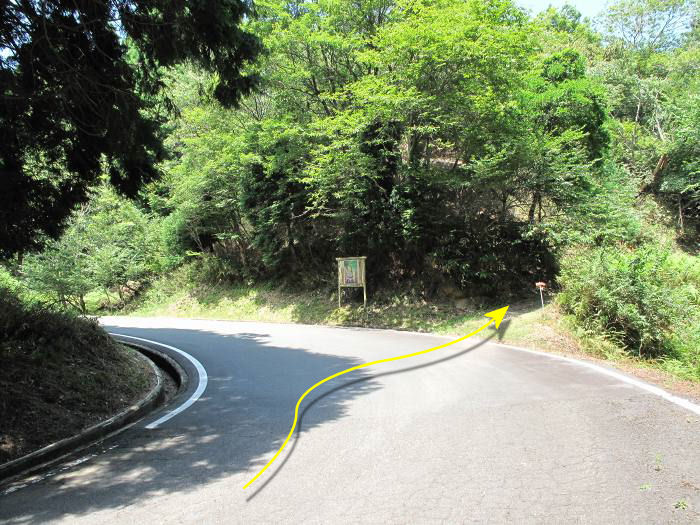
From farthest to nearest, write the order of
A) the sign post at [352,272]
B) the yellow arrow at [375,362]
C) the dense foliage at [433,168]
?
the sign post at [352,272] < the dense foliage at [433,168] < the yellow arrow at [375,362]

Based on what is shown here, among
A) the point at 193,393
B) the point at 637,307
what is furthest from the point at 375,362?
the point at 637,307

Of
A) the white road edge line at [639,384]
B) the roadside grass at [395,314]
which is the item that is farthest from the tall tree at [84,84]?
the roadside grass at [395,314]

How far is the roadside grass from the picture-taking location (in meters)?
9.17

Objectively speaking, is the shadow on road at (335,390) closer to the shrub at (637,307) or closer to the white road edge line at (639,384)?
the white road edge line at (639,384)

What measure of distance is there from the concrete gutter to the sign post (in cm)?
949

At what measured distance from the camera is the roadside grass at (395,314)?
9172 millimetres

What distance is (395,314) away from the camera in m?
15.5

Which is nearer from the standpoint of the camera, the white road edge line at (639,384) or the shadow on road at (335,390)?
the shadow on road at (335,390)

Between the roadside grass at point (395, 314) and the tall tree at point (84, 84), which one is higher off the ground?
the tall tree at point (84, 84)

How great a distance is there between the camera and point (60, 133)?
652cm

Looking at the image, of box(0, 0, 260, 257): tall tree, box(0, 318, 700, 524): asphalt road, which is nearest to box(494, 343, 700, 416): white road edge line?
box(0, 318, 700, 524): asphalt road

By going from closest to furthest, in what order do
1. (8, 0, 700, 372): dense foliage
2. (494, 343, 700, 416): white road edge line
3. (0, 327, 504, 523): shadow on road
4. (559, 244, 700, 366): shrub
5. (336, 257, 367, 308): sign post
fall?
(0, 327, 504, 523): shadow on road, (494, 343, 700, 416): white road edge line, (559, 244, 700, 366): shrub, (8, 0, 700, 372): dense foliage, (336, 257, 367, 308): sign post

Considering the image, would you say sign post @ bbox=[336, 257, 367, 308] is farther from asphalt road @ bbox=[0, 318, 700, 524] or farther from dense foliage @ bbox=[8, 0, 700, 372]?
asphalt road @ bbox=[0, 318, 700, 524]

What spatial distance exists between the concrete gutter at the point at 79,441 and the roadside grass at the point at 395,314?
7.60 metres
